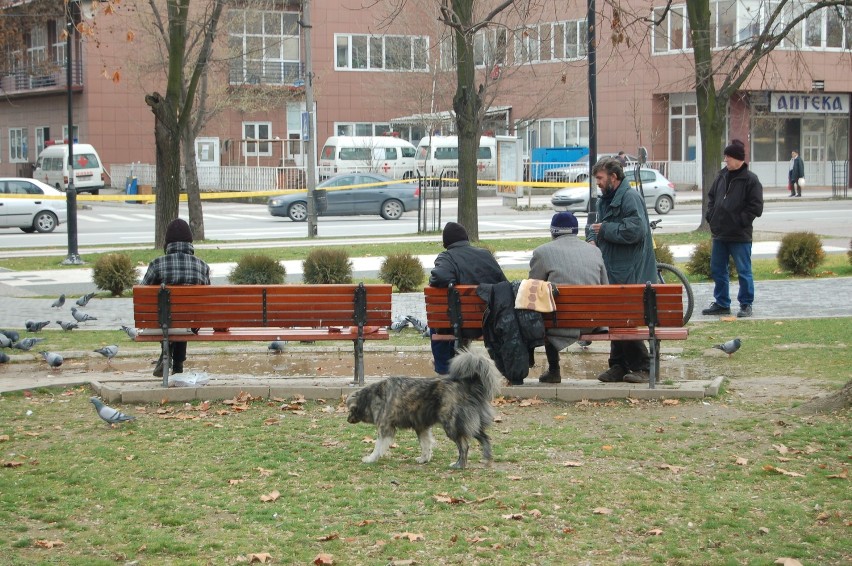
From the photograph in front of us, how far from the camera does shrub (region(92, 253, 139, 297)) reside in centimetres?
1588

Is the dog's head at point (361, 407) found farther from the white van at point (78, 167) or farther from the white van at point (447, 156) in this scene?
the white van at point (78, 167)

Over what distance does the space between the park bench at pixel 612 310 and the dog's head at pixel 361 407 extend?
179cm

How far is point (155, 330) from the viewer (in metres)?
8.85

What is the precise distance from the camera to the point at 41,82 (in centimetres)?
5238

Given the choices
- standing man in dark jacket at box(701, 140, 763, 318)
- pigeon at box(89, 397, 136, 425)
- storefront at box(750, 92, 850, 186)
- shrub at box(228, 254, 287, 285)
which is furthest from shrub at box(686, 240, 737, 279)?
storefront at box(750, 92, 850, 186)

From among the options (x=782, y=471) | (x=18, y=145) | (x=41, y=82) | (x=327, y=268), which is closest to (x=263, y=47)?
(x=41, y=82)

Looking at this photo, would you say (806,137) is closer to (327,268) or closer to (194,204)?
(194,204)

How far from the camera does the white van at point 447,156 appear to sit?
44.1 metres

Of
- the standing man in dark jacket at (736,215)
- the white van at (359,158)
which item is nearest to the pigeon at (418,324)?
the standing man in dark jacket at (736,215)

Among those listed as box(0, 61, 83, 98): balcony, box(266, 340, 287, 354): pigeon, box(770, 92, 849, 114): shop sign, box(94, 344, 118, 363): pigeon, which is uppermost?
box(0, 61, 83, 98): balcony

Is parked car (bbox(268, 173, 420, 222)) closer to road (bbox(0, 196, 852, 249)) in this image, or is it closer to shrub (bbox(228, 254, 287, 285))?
road (bbox(0, 196, 852, 249))

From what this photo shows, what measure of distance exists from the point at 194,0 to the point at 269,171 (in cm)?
849

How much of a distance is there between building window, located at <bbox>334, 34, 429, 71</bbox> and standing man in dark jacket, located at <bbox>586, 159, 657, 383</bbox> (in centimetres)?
3540

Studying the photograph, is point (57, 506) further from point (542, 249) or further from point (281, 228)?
point (281, 228)
